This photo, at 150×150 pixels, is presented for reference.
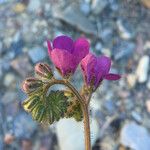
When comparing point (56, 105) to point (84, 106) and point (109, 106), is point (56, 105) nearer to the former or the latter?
point (84, 106)

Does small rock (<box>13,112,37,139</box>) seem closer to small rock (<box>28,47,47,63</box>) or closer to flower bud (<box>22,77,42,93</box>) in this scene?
small rock (<box>28,47,47,63</box>)

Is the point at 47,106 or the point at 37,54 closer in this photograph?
the point at 47,106

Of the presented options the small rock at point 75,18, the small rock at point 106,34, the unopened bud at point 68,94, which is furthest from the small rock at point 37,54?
the unopened bud at point 68,94

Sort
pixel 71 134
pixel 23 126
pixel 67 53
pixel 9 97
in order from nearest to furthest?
pixel 67 53 → pixel 71 134 → pixel 23 126 → pixel 9 97

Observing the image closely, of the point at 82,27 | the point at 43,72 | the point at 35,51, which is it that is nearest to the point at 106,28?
the point at 82,27

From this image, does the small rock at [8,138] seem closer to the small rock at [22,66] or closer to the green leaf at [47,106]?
the small rock at [22,66]

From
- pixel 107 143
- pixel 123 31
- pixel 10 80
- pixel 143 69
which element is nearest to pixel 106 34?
pixel 123 31

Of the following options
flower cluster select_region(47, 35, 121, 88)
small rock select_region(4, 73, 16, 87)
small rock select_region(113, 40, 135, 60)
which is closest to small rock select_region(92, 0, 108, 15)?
small rock select_region(113, 40, 135, 60)
